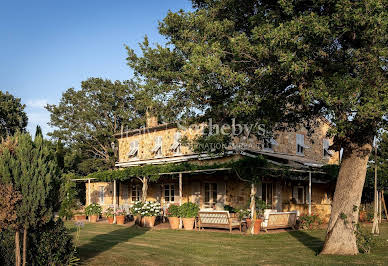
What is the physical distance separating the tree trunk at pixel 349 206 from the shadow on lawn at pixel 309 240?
796mm

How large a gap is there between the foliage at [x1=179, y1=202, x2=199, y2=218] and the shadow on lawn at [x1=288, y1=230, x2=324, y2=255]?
4.01 meters

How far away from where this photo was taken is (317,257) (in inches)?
384

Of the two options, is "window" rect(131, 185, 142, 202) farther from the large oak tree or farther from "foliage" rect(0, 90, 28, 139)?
"foliage" rect(0, 90, 28, 139)

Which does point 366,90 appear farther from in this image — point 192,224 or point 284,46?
point 192,224

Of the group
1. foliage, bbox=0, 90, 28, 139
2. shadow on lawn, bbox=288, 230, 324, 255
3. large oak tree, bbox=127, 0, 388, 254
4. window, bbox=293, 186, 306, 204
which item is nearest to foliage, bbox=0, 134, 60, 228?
large oak tree, bbox=127, 0, 388, 254

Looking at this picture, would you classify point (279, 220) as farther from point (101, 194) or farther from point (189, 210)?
point (101, 194)

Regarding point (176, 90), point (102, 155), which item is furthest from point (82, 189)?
point (176, 90)

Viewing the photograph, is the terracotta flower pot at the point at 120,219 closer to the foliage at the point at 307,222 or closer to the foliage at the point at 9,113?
the foliage at the point at 307,222

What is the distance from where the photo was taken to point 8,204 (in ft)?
20.9

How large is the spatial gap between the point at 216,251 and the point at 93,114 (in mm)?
30586

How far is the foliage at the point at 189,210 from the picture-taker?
17.3 meters

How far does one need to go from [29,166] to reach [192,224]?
11405 mm

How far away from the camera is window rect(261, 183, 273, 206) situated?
2133cm

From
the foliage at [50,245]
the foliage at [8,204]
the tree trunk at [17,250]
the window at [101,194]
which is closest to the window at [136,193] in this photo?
the window at [101,194]
